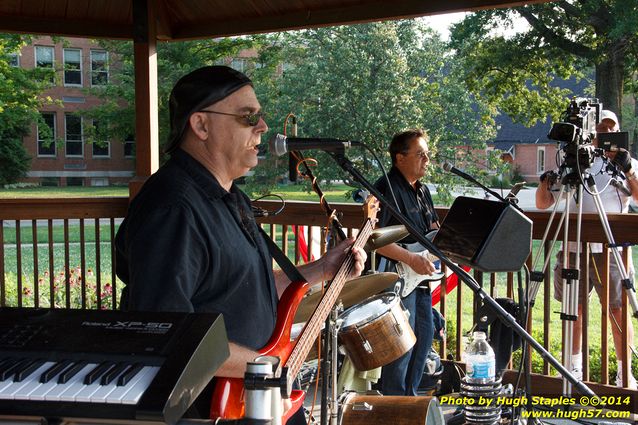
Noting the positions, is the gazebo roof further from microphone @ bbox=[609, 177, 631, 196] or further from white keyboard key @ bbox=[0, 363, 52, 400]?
white keyboard key @ bbox=[0, 363, 52, 400]

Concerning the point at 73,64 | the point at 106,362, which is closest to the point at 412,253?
the point at 106,362

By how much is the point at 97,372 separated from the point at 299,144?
1.60 metres

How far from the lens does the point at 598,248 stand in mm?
5172

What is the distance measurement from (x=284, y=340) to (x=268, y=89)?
22.4m

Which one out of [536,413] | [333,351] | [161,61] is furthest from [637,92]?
[333,351]

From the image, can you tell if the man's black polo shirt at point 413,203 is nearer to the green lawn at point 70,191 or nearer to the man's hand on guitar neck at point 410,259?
the man's hand on guitar neck at point 410,259

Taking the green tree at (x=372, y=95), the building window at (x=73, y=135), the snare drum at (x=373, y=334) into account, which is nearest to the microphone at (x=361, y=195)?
the snare drum at (x=373, y=334)

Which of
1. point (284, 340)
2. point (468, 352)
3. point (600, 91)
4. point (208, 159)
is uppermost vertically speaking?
point (600, 91)

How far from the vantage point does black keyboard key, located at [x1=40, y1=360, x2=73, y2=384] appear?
1.09m

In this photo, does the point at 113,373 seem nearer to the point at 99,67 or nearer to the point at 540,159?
the point at 540,159

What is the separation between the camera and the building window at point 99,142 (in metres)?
31.0

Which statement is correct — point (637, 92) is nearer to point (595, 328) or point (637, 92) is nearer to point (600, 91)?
point (600, 91)

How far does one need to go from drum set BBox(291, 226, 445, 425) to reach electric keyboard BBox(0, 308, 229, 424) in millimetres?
1558

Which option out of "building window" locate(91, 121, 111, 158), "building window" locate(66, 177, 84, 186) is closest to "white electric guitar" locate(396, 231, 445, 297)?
"building window" locate(91, 121, 111, 158)
